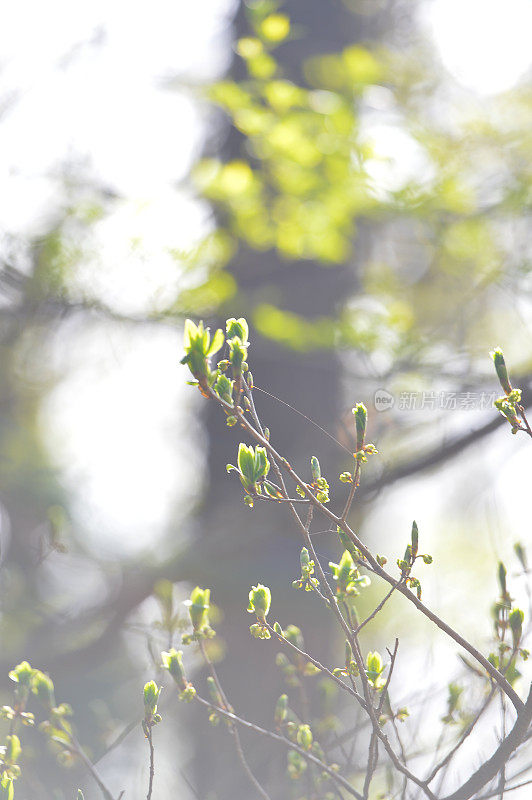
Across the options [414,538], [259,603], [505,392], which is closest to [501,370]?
[505,392]

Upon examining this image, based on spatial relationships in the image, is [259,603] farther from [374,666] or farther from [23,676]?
[23,676]

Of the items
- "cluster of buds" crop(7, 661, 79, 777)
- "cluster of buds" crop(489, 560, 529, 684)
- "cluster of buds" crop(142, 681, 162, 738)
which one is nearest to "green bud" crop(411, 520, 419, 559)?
"cluster of buds" crop(489, 560, 529, 684)

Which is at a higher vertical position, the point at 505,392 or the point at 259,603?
the point at 505,392

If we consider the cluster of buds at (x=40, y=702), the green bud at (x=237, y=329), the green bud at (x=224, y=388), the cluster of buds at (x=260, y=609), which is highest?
the green bud at (x=237, y=329)

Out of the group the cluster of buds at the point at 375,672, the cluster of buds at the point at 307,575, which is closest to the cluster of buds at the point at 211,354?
the cluster of buds at the point at 307,575

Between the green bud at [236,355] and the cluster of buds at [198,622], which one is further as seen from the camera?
the cluster of buds at [198,622]

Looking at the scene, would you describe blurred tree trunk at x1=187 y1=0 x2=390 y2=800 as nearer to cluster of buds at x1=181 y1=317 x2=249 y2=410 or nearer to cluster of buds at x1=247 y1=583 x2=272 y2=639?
cluster of buds at x1=247 y1=583 x2=272 y2=639

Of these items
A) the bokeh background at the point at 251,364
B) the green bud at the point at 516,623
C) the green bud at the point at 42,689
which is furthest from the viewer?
the bokeh background at the point at 251,364

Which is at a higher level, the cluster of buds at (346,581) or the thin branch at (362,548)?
the thin branch at (362,548)

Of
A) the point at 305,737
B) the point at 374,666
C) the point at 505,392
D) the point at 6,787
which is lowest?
the point at 6,787

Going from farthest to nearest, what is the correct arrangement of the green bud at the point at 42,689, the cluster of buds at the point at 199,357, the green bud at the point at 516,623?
the green bud at the point at 42,689, the green bud at the point at 516,623, the cluster of buds at the point at 199,357

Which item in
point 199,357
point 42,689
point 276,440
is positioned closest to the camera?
point 199,357

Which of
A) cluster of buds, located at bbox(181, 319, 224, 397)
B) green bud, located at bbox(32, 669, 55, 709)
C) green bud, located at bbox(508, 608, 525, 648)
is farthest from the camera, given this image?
green bud, located at bbox(32, 669, 55, 709)

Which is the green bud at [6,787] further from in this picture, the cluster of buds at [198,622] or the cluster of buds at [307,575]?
the cluster of buds at [307,575]
